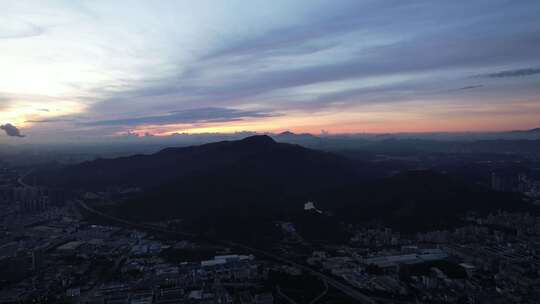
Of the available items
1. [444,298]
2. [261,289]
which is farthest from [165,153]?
[444,298]

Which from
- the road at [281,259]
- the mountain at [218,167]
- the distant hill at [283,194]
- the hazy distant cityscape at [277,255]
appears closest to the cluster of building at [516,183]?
the hazy distant cityscape at [277,255]

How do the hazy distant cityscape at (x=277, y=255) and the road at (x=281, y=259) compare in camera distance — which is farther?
→ the hazy distant cityscape at (x=277, y=255)

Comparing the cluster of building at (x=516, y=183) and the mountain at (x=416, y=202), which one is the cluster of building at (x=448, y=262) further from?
the cluster of building at (x=516, y=183)

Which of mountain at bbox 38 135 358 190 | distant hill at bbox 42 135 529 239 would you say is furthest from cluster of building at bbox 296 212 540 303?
mountain at bbox 38 135 358 190

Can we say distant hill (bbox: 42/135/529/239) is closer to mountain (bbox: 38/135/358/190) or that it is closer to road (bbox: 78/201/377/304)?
mountain (bbox: 38/135/358/190)

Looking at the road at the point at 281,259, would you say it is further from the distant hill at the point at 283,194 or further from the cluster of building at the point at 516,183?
the cluster of building at the point at 516,183

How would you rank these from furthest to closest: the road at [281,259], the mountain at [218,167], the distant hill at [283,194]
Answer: the mountain at [218,167] < the distant hill at [283,194] < the road at [281,259]

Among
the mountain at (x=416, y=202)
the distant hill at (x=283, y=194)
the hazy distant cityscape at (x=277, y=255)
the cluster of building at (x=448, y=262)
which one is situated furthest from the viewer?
the distant hill at (x=283, y=194)

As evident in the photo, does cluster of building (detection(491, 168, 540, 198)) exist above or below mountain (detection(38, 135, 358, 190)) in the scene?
below

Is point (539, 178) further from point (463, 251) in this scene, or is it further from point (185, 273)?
point (185, 273)

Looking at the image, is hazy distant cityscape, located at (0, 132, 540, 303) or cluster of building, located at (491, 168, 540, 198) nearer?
hazy distant cityscape, located at (0, 132, 540, 303)

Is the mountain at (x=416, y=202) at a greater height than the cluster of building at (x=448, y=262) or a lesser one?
greater

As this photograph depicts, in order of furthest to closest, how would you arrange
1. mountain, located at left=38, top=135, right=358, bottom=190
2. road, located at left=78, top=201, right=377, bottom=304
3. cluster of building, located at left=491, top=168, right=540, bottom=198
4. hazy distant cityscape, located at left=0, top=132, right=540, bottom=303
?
mountain, located at left=38, top=135, right=358, bottom=190, cluster of building, located at left=491, top=168, right=540, bottom=198, hazy distant cityscape, located at left=0, top=132, right=540, bottom=303, road, located at left=78, top=201, right=377, bottom=304
